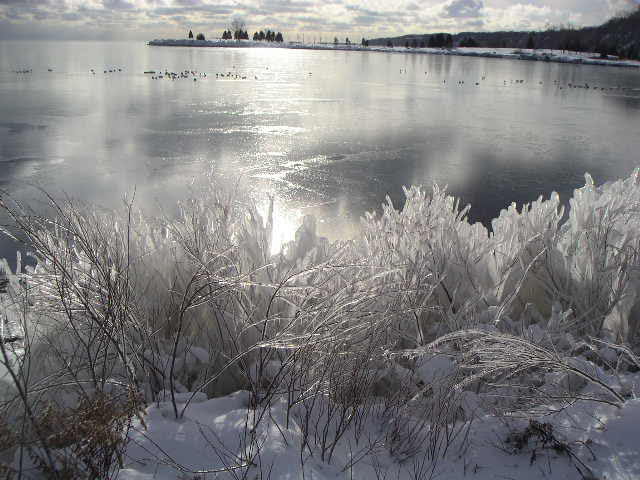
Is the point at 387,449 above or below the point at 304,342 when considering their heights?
below

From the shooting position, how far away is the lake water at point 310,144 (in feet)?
21.7

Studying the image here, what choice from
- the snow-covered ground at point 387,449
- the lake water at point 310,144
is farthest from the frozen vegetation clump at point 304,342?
the lake water at point 310,144

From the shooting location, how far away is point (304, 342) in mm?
2033

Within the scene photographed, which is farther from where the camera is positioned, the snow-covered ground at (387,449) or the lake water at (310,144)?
the lake water at (310,144)

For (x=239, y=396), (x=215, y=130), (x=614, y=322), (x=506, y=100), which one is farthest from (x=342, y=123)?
Answer: (x=239, y=396)

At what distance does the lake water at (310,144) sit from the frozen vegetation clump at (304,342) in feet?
4.00

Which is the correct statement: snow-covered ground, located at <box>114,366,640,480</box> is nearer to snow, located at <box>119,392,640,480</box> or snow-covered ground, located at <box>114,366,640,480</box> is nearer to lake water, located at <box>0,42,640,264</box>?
snow, located at <box>119,392,640,480</box>

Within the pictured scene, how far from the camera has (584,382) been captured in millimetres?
2441

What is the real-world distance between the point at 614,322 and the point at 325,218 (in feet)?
10.8

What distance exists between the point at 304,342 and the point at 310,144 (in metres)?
7.76

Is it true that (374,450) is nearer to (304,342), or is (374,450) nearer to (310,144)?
(304,342)

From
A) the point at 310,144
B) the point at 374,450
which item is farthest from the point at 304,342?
the point at 310,144

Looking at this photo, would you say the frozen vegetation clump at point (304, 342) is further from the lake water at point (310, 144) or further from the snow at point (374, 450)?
the lake water at point (310, 144)

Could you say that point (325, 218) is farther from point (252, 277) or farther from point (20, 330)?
point (20, 330)
